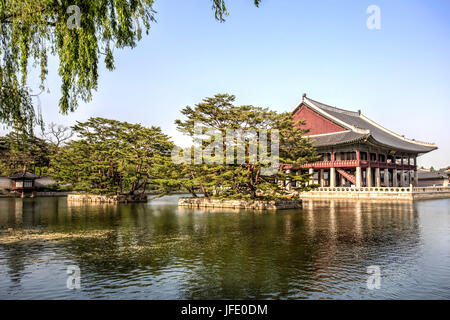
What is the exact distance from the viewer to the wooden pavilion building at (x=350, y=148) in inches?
1604

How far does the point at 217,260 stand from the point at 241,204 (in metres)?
16.5

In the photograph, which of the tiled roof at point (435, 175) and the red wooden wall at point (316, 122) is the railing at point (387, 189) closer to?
the red wooden wall at point (316, 122)

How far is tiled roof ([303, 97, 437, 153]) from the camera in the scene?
4150 cm

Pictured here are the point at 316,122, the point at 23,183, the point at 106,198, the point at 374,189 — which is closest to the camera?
the point at 106,198

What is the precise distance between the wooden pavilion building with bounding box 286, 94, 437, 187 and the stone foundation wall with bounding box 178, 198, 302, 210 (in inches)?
466

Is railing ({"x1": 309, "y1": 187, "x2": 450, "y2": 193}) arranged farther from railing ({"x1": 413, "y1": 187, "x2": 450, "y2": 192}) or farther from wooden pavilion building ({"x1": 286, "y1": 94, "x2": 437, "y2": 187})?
wooden pavilion building ({"x1": 286, "y1": 94, "x2": 437, "y2": 187})

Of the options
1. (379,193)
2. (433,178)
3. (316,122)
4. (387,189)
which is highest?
(316,122)

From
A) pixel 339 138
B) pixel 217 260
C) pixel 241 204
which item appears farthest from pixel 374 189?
pixel 217 260

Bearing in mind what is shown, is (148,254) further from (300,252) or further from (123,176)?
(123,176)

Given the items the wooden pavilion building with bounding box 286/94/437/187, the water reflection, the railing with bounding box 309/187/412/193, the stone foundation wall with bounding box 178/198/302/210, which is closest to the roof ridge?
the wooden pavilion building with bounding box 286/94/437/187

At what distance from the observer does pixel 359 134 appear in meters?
40.9

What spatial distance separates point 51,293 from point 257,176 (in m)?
19.6

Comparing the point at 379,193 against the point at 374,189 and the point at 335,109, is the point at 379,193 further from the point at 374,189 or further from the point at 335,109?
the point at 335,109
